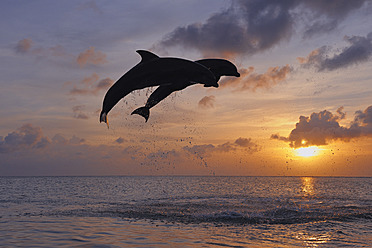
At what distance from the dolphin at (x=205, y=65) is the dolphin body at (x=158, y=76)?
54cm

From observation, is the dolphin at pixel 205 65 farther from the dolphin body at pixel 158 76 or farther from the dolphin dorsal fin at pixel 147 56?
the dolphin dorsal fin at pixel 147 56

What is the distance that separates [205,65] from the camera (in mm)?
10414

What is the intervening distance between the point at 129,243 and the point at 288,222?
31.7 ft

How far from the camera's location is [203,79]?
9.44m

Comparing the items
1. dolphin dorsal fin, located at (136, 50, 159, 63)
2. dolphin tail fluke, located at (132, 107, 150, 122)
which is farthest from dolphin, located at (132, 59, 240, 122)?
dolphin dorsal fin, located at (136, 50, 159, 63)

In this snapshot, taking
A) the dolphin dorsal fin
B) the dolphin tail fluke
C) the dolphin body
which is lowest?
the dolphin tail fluke

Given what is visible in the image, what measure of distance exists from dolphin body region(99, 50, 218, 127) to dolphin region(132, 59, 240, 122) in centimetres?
54

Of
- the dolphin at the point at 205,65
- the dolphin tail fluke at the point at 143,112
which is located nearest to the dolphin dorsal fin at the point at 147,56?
the dolphin at the point at 205,65

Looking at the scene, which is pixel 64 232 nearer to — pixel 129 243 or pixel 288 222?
pixel 129 243

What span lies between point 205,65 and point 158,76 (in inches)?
65.9

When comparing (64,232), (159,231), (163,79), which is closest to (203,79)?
(163,79)

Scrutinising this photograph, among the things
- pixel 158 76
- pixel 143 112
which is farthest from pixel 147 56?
pixel 143 112

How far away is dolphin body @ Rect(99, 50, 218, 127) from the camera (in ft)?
31.0

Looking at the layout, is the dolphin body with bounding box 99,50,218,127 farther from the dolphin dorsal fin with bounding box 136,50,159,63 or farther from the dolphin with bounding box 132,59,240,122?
the dolphin with bounding box 132,59,240,122
